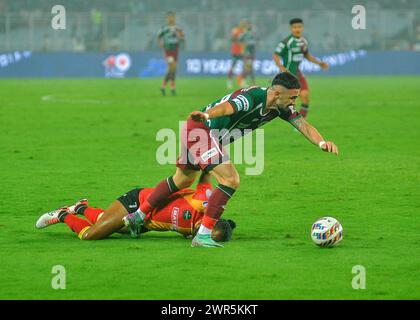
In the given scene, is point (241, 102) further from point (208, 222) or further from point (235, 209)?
point (235, 209)

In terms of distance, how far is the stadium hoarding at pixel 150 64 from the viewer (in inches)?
1961

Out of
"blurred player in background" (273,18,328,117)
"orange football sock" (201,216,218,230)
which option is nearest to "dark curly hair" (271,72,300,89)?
"orange football sock" (201,216,218,230)

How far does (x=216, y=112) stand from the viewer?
32.8ft

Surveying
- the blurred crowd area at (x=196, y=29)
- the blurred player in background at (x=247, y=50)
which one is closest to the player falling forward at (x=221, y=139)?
the blurred player in background at (x=247, y=50)

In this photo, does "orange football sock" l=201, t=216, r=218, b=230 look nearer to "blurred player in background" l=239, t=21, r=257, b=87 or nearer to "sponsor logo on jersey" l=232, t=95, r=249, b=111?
"sponsor logo on jersey" l=232, t=95, r=249, b=111

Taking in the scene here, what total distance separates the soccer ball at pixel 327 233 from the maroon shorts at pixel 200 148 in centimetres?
118

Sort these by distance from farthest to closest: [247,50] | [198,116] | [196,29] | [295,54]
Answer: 1. [196,29]
2. [247,50]
3. [295,54]
4. [198,116]

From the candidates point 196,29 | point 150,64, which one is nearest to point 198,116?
point 150,64

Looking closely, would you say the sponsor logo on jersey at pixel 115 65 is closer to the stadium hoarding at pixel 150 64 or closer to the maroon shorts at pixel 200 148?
the stadium hoarding at pixel 150 64

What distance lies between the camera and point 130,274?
30.0ft

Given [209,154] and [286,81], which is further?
[286,81]

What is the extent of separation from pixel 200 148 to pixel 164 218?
94 centimetres

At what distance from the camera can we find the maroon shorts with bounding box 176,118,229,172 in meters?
10.4
